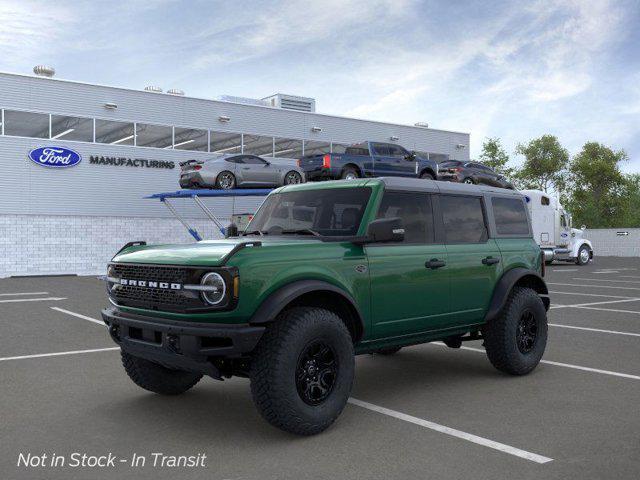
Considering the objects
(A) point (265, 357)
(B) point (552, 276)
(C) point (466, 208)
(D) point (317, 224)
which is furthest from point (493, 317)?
(B) point (552, 276)

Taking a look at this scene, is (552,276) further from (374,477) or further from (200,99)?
(374,477)

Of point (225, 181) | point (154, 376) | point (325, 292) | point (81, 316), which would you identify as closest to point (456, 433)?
point (325, 292)

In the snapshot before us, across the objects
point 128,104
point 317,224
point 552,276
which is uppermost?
point 128,104

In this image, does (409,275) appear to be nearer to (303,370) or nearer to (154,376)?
(303,370)

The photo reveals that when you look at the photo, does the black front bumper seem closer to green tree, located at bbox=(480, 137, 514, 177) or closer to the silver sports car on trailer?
the silver sports car on trailer

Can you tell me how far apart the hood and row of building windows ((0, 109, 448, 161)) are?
23.0 metres

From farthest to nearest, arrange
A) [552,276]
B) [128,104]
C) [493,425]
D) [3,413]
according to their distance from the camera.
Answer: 1. [128,104]
2. [552,276]
3. [3,413]
4. [493,425]

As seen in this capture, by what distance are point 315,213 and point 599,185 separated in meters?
68.6

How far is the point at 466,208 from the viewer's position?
6.53 m

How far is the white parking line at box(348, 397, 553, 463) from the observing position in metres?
4.21

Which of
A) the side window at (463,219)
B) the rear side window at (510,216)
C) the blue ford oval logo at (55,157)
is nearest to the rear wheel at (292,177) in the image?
the blue ford oval logo at (55,157)

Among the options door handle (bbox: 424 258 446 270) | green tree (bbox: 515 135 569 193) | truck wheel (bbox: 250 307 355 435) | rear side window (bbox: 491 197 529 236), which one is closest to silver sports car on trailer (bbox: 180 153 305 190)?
rear side window (bbox: 491 197 529 236)

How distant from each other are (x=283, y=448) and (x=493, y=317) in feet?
9.36

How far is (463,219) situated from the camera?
6.43 meters
